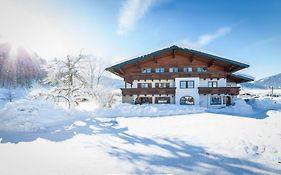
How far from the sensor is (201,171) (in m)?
4.23

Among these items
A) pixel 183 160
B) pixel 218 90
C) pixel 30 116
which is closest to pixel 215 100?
pixel 218 90

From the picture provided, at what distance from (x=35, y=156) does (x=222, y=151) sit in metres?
5.86

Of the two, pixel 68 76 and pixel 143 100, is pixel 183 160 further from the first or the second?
pixel 68 76

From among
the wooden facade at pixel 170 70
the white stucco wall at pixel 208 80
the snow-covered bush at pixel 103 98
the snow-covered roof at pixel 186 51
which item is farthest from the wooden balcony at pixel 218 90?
the snow-covered bush at pixel 103 98

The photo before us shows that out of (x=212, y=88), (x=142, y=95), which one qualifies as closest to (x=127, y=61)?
(x=142, y=95)

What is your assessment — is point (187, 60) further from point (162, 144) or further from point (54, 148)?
point (54, 148)

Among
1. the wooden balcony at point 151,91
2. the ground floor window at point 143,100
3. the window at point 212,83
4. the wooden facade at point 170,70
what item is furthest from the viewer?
the ground floor window at point 143,100

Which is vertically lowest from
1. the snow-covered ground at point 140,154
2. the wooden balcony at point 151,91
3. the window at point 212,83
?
the snow-covered ground at point 140,154

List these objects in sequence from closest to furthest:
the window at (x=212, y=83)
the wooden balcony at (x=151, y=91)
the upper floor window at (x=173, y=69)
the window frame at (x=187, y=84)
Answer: the wooden balcony at (x=151, y=91) → the window frame at (x=187, y=84) → the window at (x=212, y=83) → the upper floor window at (x=173, y=69)

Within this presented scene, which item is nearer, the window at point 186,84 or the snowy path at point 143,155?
the snowy path at point 143,155

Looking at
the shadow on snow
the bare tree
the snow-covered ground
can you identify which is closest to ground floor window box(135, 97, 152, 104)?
the bare tree

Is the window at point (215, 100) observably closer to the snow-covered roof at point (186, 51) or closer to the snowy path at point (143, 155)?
the snow-covered roof at point (186, 51)

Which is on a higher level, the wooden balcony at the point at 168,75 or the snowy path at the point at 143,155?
the wooden balcony at the point at 168,75

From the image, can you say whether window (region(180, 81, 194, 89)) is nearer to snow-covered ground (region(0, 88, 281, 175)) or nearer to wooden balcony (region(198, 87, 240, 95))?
wooden balcony (region(198, 87, 240, 95))
